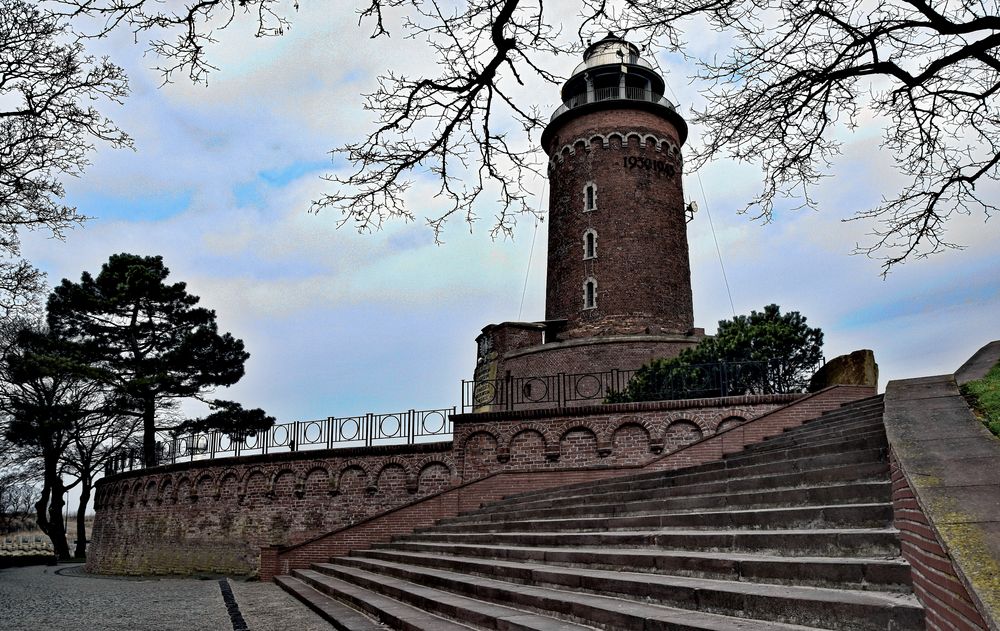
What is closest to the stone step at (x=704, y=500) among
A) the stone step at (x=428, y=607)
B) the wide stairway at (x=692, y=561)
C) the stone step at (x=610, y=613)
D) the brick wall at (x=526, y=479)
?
the wide stairway at (x=692, y=561)

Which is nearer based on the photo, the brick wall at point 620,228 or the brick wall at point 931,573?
the brick wall at point 931,573

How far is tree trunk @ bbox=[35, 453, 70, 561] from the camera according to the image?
3120cm

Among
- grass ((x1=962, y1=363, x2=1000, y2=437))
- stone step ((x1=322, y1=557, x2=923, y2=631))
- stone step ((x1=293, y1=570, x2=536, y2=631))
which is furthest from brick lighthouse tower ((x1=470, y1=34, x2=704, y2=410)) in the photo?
stone step ((x1=322, y1=557, x2=923, y2=631))

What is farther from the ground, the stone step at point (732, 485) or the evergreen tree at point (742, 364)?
the evergreen tree at point (742, 364)

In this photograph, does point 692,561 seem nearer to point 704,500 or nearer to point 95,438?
point 704,500

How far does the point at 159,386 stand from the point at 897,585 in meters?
27.9

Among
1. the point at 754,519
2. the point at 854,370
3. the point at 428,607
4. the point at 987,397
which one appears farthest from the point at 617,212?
the point at 754,519

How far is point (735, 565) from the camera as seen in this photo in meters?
5.55

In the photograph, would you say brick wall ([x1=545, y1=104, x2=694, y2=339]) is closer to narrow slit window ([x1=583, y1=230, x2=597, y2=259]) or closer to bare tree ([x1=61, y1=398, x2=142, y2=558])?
narrow slit window ([x1=583, y1=230, x2=597, y2=259])

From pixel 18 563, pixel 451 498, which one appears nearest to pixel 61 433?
pixel 18 563

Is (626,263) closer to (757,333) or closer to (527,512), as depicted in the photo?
(757,333)

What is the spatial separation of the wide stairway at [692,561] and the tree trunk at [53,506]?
25505mm

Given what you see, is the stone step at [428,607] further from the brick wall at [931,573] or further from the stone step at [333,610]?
the brick wall at [931,573]

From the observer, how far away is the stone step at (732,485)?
6.42 metres
